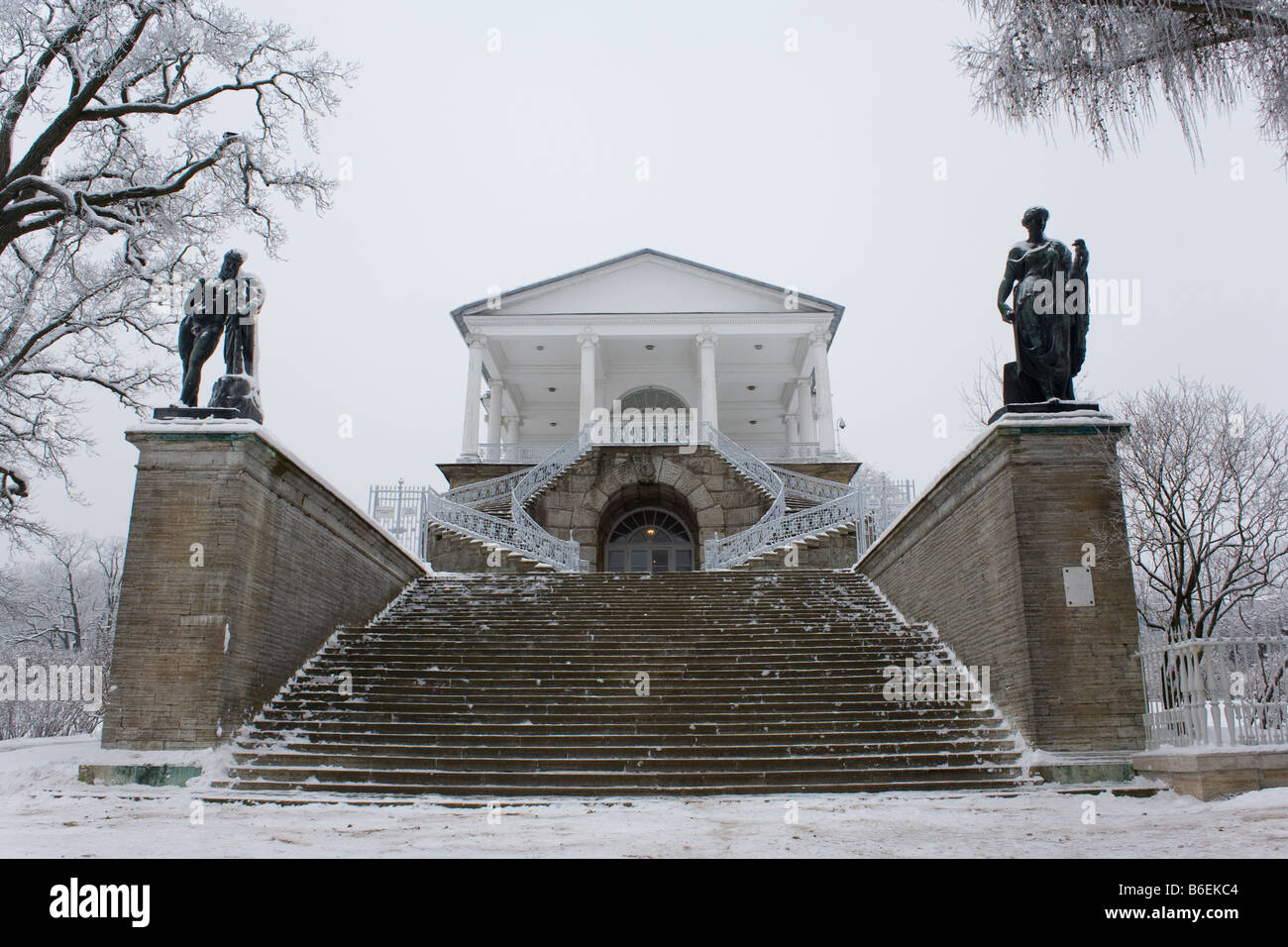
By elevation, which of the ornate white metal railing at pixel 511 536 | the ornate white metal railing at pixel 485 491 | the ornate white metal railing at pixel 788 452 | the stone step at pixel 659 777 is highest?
the ornate white metal railing at pixel 788 452

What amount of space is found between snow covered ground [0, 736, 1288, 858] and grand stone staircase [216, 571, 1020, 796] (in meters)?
0.71

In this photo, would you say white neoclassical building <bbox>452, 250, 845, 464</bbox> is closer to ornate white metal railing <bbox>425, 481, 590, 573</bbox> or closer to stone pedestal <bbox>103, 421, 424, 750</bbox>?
ornate white metal railing <bbox>425, 481, 590, 573</bbox>

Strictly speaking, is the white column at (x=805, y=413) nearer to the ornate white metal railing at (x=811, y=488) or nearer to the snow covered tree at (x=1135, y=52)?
the ornate white metal railing at (x=811, y=488)

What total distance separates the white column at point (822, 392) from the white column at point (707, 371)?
3422mm

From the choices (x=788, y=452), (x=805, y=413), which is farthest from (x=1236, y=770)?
(x=805, y=413)

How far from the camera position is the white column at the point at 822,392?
2920cm

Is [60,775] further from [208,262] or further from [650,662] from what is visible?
[208,262]

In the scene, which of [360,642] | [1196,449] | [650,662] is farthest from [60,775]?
[1196,449]

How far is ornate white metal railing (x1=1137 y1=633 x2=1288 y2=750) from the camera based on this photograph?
24.8 ft

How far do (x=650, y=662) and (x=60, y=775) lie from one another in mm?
6394

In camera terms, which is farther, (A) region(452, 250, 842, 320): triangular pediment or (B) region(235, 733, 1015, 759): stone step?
(A) region(452, 250, 842, 320): triangular pediment

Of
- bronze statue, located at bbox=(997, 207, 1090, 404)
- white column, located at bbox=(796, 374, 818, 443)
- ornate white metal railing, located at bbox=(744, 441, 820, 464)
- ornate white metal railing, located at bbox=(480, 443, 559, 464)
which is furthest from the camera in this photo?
white column, located at bbox=(796, 374, 818, 443)

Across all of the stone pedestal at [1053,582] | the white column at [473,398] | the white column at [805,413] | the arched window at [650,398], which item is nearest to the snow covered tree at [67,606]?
the white column at [473,398]

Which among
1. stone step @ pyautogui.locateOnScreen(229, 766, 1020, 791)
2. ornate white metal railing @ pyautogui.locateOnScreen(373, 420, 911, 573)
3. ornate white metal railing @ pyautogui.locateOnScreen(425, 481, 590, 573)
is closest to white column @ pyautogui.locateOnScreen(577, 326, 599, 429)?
ornate white metal railing @ pyautogui.locateOnScreen(373, 420, 911, 573)
